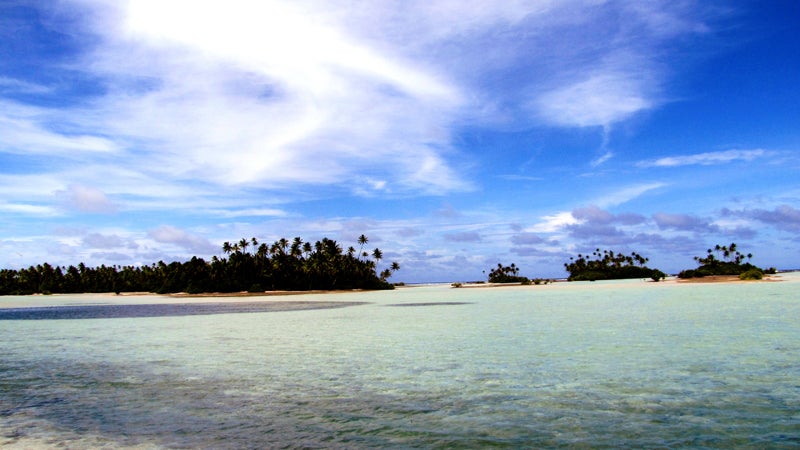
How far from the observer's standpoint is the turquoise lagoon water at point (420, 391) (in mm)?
11109

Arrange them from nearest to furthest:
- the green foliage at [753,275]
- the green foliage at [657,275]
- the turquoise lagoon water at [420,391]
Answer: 1. the turquoise lagoon water at [420,391]
2. the green foliage at [753,275]
3. the green foliage at [657,275]

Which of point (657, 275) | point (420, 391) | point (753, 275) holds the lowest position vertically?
point (420, 391)

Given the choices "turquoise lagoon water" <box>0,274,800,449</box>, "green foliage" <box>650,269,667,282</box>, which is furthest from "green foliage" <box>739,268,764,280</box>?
"turquoise lagoon water" <box>0,274,800,449</box>

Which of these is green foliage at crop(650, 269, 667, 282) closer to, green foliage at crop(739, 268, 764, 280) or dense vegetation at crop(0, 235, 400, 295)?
green foliage at crop(739, 268, 764, 280)

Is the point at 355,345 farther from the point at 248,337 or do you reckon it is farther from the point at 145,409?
the point at 145,409

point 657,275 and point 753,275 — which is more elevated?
point 657,275

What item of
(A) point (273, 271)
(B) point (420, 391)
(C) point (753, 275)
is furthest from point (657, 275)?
(B) point (420, 391)

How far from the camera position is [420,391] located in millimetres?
15703

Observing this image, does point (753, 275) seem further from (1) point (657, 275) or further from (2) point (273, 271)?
(2) point (273, 271)

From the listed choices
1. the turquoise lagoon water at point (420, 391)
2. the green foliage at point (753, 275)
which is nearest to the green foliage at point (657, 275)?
the green foliage at point (753, 275)

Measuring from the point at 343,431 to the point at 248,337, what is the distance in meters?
22.3

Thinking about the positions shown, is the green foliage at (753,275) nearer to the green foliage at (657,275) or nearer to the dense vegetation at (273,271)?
the green foliage at (657,275)

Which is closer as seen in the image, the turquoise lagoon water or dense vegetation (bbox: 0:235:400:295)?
the turquoise lagoon water

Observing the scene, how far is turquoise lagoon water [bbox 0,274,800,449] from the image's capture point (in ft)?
36.4
